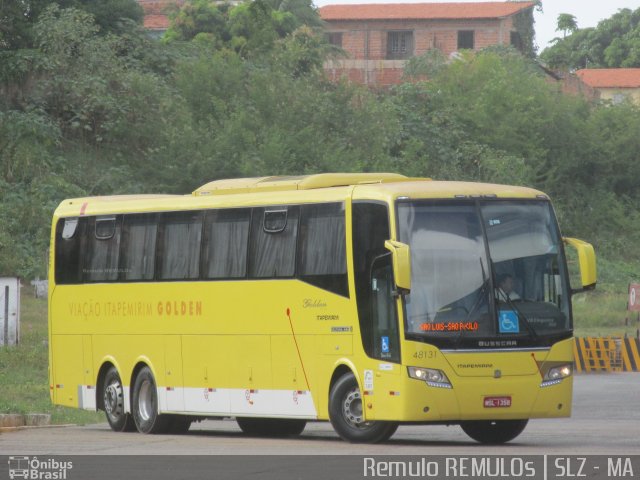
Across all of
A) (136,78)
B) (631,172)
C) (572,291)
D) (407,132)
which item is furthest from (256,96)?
(572,291)

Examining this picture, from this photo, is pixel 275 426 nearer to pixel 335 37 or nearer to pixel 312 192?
pixel 312 192

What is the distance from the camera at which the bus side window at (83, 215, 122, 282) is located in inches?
893

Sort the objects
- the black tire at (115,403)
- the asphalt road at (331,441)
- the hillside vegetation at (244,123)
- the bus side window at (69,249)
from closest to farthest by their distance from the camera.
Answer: the asphalt road at (331,441) < the black tire at (115,403) < the bus side window at (69,249) < the hillside vegetation at (244,123)

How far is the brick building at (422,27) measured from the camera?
96.1 metres

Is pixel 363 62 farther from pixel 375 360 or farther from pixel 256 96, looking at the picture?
pixel 375 360

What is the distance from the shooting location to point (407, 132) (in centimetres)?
5997

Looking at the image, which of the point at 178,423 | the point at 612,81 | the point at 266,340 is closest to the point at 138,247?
the point at 178,423

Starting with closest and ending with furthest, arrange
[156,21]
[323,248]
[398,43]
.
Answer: [323,248], [156,21], [398,43]

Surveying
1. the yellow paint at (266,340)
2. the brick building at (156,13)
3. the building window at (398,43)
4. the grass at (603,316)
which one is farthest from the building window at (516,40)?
the yellow paint at (266,340)

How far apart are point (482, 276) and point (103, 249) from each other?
7.45 m

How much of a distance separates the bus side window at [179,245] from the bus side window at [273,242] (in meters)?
1.27

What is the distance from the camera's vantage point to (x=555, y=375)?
18094 mm

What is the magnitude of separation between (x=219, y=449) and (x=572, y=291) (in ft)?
16.0

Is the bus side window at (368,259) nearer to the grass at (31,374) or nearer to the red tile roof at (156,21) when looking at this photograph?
the grass at (31,374)
